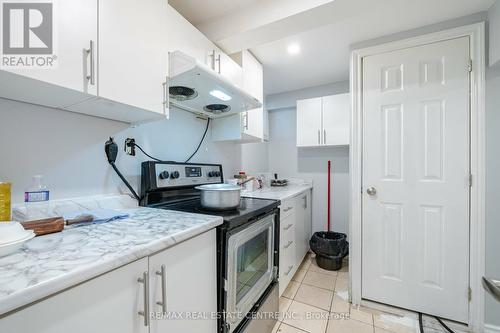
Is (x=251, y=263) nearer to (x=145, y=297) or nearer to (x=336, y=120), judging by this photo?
(x=145, y=297)

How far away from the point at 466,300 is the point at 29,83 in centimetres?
283

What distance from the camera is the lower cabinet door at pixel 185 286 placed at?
74cm

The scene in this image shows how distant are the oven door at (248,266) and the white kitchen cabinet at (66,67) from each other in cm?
93

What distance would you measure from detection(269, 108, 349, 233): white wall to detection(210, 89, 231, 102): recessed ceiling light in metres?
1.86

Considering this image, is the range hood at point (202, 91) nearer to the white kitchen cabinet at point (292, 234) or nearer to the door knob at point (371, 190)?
the white kitchen cabinet at point (292, 234)

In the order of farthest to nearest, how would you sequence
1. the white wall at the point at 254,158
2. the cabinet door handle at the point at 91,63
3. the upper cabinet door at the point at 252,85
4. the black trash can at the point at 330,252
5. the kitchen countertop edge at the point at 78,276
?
the white wall at the point at 254,158 → the black trash can at the point at 330,252 → the upper cabinet door at the point at 252,85 → the cabinet door handle at the point at 91,63 → the kitchen countertop edge at the point at 78,276

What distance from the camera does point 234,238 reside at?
3.55 feet

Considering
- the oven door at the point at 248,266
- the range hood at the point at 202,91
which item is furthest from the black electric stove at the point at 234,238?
the range hood at the point at 202,91

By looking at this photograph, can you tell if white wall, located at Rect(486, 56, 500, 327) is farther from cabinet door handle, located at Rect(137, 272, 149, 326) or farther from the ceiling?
cabinet door handle, located at Rect(137, 272, 149, 326)

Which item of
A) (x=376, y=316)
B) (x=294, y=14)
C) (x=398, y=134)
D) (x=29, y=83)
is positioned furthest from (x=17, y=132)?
(x=376, y=316)

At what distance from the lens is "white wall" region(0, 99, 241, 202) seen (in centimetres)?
89

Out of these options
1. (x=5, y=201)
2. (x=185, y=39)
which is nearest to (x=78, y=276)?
(x=5, y=201)

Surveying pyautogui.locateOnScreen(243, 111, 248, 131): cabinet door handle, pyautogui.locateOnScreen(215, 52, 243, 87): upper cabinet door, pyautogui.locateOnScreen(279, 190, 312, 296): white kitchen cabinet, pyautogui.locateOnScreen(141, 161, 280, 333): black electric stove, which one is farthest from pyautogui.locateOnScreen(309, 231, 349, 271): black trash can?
pyautogui.locateOnScreen(215, 52, 243, 87): upper cabinet door

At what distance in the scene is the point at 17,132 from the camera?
2.97 feet
